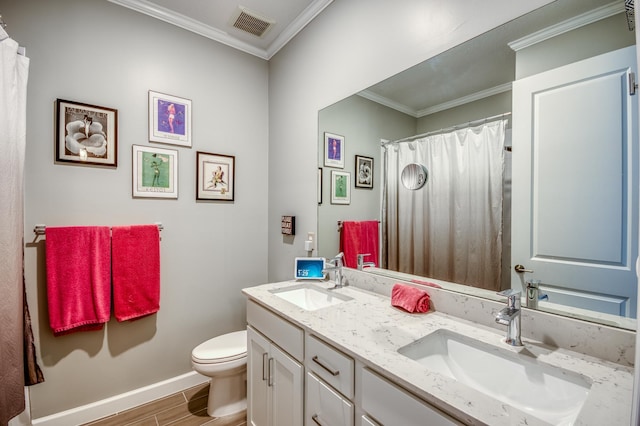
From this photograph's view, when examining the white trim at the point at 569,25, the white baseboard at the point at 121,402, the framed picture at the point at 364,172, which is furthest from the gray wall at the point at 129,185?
the white trim at the point at 569,25

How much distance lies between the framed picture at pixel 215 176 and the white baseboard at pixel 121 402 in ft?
4.46

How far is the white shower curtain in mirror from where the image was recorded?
3.80 ft

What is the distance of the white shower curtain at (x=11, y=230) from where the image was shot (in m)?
1.23

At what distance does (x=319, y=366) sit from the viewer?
1072mm

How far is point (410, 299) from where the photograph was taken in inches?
50.1

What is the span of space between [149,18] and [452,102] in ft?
6.85

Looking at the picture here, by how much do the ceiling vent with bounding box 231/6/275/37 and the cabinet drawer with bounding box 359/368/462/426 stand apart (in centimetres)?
229

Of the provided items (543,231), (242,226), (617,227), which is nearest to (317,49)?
(242,226)

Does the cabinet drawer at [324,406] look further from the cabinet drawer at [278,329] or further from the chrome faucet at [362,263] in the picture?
the chrome faucet at [362,263]

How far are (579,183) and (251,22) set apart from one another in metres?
2.21

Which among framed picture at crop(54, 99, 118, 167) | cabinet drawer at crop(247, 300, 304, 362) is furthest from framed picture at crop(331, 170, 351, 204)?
framed picture at crop(54, 99, 118, 167)

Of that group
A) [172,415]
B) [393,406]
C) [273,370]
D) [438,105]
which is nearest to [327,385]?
[393,406]

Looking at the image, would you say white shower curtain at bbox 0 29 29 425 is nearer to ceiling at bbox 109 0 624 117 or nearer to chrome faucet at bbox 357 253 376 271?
ceiling at bbox 109 0 624 117

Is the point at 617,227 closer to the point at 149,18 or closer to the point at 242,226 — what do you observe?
the point at 242,226
